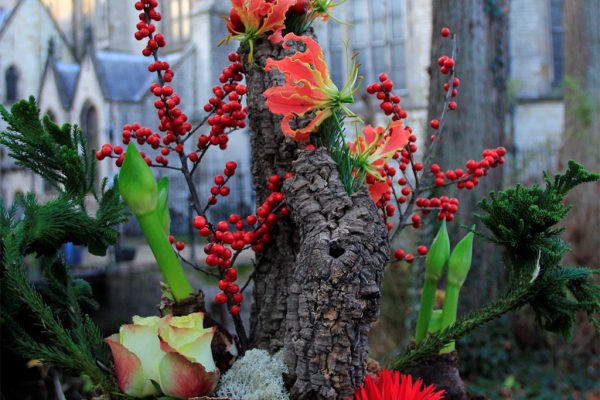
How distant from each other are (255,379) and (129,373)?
0.49ft

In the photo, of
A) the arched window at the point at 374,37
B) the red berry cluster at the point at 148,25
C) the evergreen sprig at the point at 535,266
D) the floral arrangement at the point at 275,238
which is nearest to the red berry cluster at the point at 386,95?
the floral arrangement at the point at 275,238

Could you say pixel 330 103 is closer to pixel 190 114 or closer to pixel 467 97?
pixel 467 97

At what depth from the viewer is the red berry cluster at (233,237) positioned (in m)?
0.94

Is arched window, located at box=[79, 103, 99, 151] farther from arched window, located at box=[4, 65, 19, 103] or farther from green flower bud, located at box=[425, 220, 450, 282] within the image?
green flower bud, located at box=[425, 220, 450, 282]

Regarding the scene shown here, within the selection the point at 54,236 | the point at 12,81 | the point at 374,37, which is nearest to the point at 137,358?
the point at 54,236

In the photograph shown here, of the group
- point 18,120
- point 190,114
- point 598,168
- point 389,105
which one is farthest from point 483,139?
point 190,114

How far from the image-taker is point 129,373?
81cm

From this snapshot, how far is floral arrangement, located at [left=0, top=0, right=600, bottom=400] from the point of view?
0.80 meters

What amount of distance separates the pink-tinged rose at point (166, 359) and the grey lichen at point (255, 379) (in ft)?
0.12

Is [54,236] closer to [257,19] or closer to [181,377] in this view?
[181,377]

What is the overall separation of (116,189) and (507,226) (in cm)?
54

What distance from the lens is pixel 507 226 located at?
927 millimetres

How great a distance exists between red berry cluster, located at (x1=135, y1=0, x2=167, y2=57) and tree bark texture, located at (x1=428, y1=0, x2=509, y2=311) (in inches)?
127

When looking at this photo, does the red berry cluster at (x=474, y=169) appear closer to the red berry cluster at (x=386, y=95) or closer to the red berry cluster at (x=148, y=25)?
the red berry cluster at (x=386, y=95)
